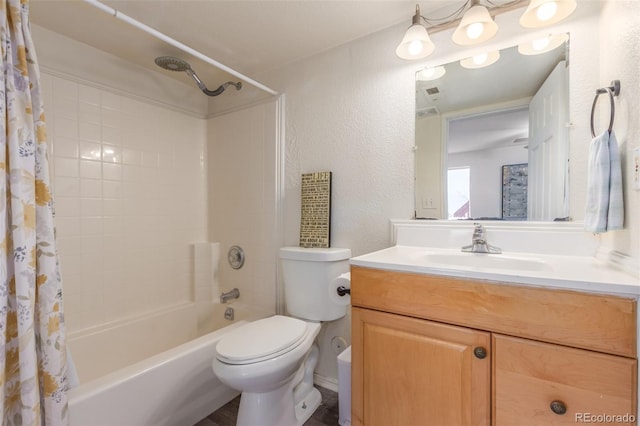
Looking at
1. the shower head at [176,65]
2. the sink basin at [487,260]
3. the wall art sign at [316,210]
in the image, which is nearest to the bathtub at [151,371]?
the wall art sign at [316,210]

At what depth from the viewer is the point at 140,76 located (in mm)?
1994

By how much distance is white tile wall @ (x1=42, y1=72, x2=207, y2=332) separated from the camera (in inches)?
66.1

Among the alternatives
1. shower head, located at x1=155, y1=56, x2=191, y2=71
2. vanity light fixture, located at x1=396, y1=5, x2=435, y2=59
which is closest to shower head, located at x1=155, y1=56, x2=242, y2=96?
shower head, located at x1=155, y1=56, x2=191, y2=71

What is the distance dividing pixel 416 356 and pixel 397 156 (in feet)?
3.16

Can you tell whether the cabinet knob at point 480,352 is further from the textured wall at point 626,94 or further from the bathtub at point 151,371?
the bathtub at point 151,371

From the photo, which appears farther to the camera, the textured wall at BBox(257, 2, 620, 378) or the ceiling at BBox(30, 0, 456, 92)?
the textured wall at BBox(257, 2, 620, 378)

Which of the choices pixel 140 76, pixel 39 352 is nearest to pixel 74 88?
pixel 140 76

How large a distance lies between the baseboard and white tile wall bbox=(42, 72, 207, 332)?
1140 millimetres

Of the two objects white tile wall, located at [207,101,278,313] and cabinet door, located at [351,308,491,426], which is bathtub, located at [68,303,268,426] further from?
cabinet door, located at [351,308,491,426]

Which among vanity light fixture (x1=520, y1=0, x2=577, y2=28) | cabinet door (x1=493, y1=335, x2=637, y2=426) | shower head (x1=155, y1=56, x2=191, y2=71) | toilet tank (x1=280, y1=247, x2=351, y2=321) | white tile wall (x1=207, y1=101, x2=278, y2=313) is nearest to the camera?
cabinet door (x1=493, y1=335, x2=637, y2=426)

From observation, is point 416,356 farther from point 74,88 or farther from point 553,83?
point 74,88

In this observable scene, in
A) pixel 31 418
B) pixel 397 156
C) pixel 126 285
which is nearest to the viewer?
pixel 31 418

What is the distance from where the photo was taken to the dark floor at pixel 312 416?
145cm

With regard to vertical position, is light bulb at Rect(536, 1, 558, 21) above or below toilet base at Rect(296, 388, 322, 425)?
above
